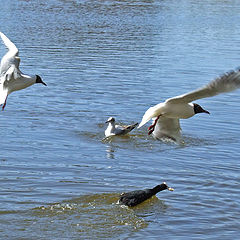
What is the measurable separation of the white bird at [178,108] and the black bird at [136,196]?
89cm

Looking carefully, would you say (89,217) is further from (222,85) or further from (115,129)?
(115,129)

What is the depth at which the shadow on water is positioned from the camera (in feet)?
27.1

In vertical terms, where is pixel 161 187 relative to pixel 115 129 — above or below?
above

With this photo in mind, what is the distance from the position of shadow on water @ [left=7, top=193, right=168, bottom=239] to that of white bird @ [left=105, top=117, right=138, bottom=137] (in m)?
3.62

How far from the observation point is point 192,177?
1060cm

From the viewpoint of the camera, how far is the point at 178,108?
872cm

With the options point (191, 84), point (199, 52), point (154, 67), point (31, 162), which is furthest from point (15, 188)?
point (199, 52)

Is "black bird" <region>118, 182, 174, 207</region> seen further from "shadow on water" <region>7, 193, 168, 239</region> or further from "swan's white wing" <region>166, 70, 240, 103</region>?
"swan's white wing" <region>166, 70, 240, 103</region>

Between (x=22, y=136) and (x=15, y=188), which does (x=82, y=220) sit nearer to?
(x=15, y=188)

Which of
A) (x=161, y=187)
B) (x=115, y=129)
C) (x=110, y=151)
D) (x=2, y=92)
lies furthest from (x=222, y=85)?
(x=115, y=129)

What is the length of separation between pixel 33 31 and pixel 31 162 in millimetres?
17933

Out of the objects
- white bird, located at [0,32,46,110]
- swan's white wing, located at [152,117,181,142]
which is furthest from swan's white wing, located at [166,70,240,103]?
white bird, located at [0,32,46,110]

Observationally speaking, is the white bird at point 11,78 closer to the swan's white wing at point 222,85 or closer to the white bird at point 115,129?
the white bird at point 115,129

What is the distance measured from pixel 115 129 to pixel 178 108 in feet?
15.0
